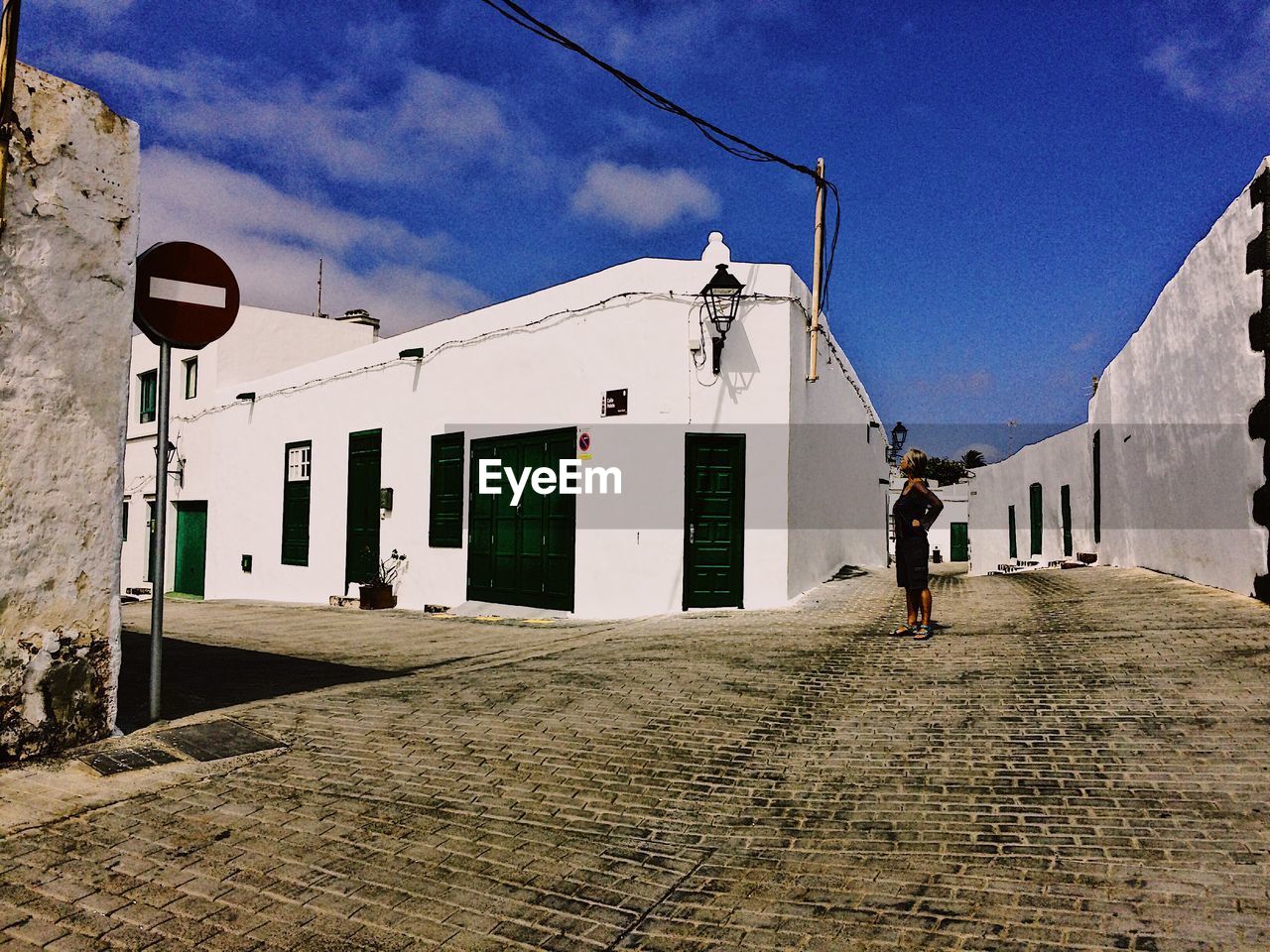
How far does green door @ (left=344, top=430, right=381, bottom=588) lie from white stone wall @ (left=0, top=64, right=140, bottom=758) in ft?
35.0

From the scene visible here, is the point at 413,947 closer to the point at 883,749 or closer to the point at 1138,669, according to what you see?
the point at 883,749

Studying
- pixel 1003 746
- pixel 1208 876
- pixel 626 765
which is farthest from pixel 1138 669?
pixel 626 765

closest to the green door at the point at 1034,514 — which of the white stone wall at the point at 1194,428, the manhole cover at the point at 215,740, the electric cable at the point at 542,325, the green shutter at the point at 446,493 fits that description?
the electric cable at the point at 542,325

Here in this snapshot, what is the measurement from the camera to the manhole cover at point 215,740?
14.3 ft

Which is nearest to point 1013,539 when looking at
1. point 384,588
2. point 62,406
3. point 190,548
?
point 384,588

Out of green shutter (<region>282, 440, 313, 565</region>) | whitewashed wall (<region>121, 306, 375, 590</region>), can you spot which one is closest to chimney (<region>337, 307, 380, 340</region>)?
whitewashed wall (<region>121, 306, 375, 590</region>)

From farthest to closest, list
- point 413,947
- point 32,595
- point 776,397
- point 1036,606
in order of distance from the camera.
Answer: point 776,397 → point 1036,606 → point 32,595 → point 413,947

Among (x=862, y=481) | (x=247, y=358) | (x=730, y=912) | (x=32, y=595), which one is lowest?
(x=730, y=912)

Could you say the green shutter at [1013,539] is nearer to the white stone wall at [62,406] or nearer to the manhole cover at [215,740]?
the manhole cover at [215,740]

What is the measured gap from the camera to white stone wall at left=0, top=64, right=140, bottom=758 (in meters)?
4.02

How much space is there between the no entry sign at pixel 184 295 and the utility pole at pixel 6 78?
821 mm

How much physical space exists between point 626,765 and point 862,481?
49.2 ft

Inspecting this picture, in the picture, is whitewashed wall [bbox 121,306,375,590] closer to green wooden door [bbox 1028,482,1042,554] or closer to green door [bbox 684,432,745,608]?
green door [bbox 684,432,745,608]

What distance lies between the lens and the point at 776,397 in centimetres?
1102
